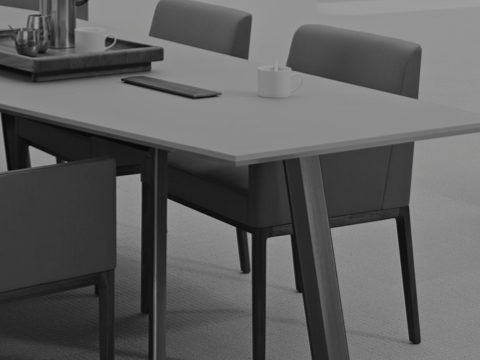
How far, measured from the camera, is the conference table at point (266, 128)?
6.13ft

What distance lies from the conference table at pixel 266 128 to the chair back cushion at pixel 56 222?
11 cm

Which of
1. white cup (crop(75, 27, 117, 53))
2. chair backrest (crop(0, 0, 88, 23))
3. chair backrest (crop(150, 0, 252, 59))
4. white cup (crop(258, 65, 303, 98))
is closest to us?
white cup (crop(258, 65, 303, 98))

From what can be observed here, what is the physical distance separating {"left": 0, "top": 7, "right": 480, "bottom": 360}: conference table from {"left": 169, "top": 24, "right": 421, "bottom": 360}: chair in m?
0.17

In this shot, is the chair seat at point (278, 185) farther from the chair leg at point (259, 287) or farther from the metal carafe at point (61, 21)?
the metal carafe at point (61, 21)

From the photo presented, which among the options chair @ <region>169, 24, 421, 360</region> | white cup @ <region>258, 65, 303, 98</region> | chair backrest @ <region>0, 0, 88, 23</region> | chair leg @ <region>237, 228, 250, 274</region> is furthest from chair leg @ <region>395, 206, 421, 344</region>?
chair backrest @ <region>0, 0, 88, 23</region>

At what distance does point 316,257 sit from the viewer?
6.69 ft

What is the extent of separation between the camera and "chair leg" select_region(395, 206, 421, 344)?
2.64 m

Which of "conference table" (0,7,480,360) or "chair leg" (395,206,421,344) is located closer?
"conference table" (0,7,480,360)

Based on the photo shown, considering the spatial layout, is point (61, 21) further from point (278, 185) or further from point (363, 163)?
point (363, 163)

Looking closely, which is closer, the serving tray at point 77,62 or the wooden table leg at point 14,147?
the serving tray at point 77,62

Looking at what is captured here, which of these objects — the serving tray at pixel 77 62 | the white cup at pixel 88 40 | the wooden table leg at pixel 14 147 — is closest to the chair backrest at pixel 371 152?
the serving tray at pixel 77 62

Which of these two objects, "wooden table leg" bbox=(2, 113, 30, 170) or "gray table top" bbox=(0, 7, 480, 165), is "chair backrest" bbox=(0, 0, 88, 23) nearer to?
"wooden table leg" bbox=(2, 113, 30, 170)

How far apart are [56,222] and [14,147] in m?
1.23

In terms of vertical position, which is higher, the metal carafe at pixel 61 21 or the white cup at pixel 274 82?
the metal carafe at pixel 61 21
